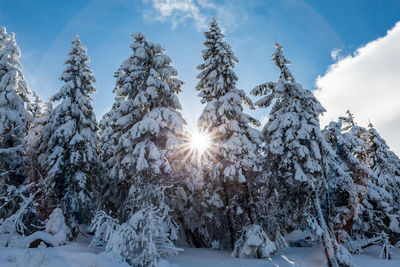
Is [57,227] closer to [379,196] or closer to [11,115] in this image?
[11,115]

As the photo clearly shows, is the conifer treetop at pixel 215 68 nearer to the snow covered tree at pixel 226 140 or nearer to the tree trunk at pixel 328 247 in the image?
the snow covered tree at pixel 226 140

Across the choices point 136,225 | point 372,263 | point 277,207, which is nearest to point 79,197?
point 136,225

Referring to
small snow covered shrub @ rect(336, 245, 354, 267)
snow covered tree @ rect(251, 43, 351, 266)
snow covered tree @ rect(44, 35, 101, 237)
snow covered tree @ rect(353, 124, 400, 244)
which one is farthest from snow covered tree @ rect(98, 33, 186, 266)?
snow covered tree @ rect(353, 124, 400, 244)

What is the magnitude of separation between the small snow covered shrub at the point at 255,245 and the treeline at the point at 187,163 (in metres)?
0.06

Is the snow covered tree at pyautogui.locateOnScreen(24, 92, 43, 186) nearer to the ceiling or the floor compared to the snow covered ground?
nearer to the ceiling

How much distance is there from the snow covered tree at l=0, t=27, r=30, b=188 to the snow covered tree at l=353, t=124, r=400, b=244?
915 inches

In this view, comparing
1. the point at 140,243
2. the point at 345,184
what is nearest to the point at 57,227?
the point at 140,243

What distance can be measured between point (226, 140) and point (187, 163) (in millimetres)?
2663

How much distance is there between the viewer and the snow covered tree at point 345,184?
16500mm

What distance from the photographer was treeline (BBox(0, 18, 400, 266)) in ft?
45.6

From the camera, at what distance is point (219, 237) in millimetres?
16672

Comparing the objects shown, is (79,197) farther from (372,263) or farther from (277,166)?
(372,263)

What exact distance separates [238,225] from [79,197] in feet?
33.0

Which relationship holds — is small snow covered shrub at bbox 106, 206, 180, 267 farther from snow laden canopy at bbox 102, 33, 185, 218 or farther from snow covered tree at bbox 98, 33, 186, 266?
snow laden canopy at bbox 102, 33, 185, 218
